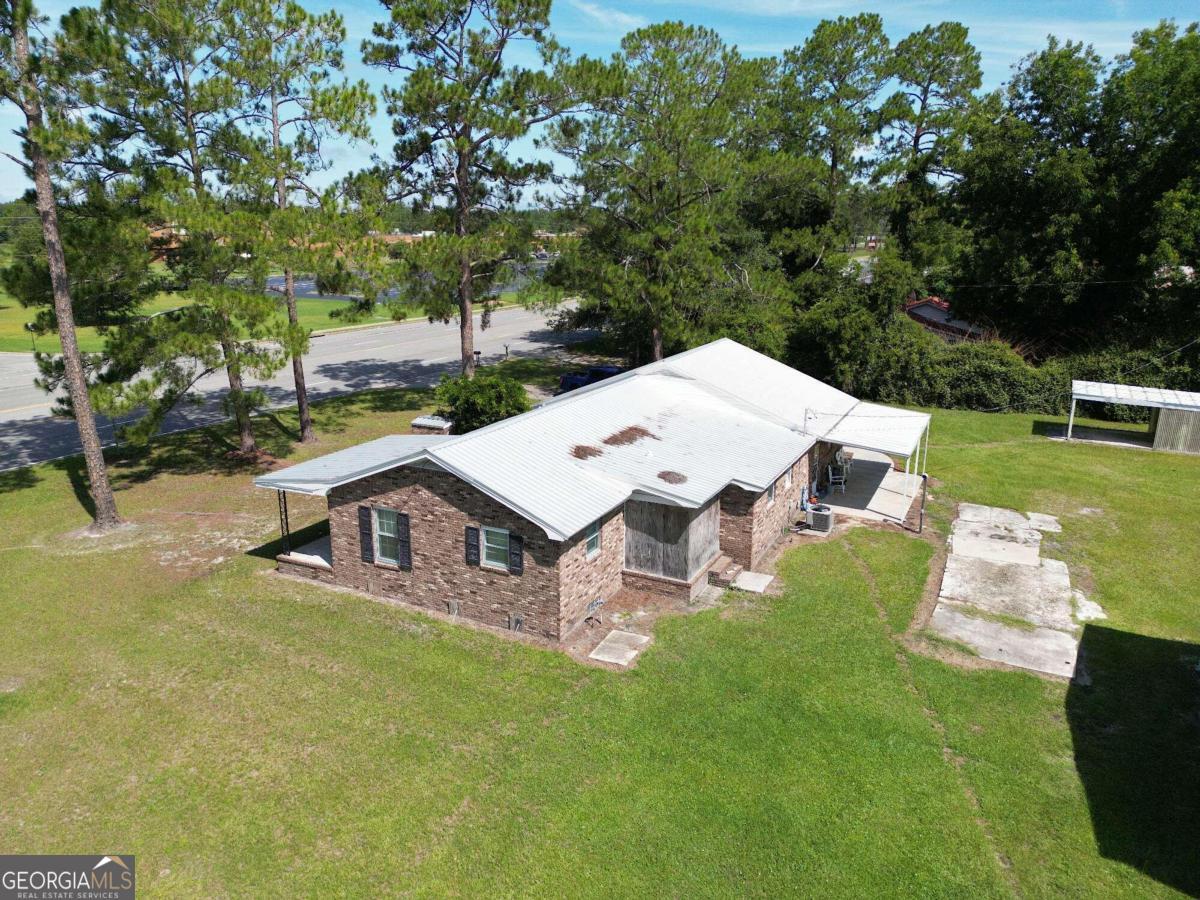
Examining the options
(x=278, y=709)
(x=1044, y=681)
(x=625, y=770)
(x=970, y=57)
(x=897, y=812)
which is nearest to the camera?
(x=897, y=812)

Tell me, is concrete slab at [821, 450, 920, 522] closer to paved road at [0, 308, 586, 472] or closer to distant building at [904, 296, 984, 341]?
paved road at [0, 308, 586, 472]

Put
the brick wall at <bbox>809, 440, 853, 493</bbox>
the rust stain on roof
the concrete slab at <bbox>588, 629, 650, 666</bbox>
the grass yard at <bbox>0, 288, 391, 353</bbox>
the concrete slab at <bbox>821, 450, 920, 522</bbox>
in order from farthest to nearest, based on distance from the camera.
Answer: the grass yard at <bbox>0, 288, 391, 353</bbox>
the brick wall at <bbox>809, 440, 853, 493</bbox>
the concrete slab at <bbox>821, 450, 920, 522</bbox>
the rust stain on roof
the concrete slab at <bbox>588, 629, 650, 666</bbox>

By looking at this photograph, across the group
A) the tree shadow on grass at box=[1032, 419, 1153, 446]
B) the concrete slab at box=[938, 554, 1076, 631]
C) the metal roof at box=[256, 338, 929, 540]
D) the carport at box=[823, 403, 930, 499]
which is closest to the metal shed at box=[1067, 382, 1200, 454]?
the tree shadow on grass at box=[1032, 419, 1153, 446]

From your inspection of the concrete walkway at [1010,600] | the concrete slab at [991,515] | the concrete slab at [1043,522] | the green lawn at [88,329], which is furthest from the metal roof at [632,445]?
the green lawn at [88,329]

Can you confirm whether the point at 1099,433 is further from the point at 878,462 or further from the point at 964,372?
the point at 878,462

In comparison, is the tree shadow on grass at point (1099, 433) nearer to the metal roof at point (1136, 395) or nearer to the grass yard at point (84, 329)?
the metal roof at point (1136, 395)

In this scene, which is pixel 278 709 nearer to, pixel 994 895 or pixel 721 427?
pixel 994 895

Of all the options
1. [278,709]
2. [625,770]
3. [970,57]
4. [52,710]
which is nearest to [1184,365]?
[970,57]
